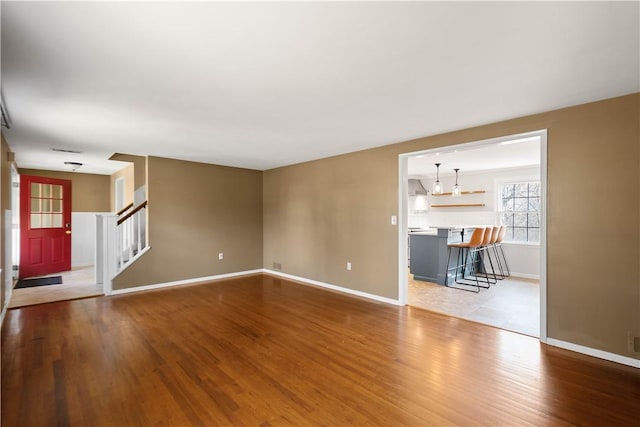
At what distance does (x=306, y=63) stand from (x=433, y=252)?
14.6 ft

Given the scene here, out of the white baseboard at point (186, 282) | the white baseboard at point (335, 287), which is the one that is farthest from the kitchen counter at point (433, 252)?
the white baseboard at point (186, 282)

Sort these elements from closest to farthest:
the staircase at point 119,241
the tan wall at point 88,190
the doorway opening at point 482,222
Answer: the doorway opening at point 482,222 < the staircase at point 119,241 < the tan wall at point 88,190

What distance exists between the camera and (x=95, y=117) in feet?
10.0

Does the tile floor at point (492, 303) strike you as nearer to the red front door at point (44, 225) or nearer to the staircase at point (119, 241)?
the staircase at point (119, 241)

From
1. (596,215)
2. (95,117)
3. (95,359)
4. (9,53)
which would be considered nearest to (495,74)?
(596,215)

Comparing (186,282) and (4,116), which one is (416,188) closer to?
(186,282)

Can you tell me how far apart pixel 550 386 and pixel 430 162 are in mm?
4324

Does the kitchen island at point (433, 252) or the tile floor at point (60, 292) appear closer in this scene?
the tile floor at point (60, 292)

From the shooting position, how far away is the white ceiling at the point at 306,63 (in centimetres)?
150

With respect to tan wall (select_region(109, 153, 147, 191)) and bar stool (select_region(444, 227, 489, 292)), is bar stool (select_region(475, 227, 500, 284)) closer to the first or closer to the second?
bar stool (select_region(444, 227, 489, 292))

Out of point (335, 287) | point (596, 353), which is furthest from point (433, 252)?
point (596, 353)

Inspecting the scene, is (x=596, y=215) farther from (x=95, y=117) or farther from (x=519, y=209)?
(x=95, y=117)

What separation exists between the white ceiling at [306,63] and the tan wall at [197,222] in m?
1.85

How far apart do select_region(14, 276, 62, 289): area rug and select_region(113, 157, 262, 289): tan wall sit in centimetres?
178
